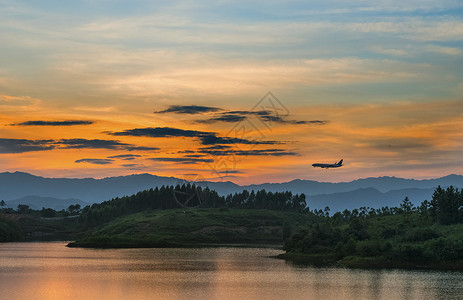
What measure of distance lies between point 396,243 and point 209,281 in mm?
65926

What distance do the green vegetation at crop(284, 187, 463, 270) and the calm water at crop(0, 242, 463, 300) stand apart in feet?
41.8

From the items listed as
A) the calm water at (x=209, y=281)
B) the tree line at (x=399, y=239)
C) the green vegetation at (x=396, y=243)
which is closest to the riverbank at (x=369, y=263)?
the green vegetation at (x=396, y=243)

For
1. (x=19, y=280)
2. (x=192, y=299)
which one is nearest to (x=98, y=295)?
(x=192, y=299)

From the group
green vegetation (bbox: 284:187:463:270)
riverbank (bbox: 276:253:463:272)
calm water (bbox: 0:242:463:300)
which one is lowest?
calm water (bbox: 0:242:463:300)

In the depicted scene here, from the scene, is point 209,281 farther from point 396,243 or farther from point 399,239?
point 399,239

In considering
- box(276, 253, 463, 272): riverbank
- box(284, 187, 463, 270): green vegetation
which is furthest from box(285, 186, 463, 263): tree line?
box(276, 253, 463, 272): riverbank

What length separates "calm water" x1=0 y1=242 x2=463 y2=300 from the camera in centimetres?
9775

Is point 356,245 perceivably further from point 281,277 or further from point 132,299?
point 132,299

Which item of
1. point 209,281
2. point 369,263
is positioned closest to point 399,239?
point 369,263

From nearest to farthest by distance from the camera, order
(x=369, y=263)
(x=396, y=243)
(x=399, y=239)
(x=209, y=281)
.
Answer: (x=209, y=281)
(x=369, y=263)
(x=396, y=243)
(x=399, y=239)

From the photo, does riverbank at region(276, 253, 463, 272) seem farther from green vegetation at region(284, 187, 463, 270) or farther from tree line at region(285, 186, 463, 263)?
tree line at region(285, 186, 463, 263)

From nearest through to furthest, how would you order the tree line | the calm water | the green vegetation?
the calm water
the green vegetation
the tree line

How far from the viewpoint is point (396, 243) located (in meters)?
160

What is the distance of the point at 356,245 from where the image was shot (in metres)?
162
